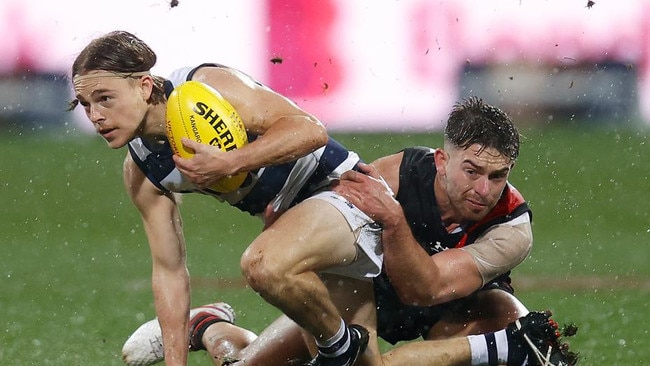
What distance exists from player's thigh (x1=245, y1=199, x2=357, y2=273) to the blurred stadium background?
517cm

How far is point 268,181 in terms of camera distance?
199 inches

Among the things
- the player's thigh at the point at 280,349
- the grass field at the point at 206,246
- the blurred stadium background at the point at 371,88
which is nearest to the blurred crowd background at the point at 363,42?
the blurred stadium background at the point at 371,88

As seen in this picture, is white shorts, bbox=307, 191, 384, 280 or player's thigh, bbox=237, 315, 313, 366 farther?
player's thigh, bbox=237, 315, 313, 366

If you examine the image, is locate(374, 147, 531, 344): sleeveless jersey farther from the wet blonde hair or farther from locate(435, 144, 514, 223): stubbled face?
the wet blonde hair

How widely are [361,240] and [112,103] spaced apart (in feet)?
3.90

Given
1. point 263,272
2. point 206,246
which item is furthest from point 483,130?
point 206,246

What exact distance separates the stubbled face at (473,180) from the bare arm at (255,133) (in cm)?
84

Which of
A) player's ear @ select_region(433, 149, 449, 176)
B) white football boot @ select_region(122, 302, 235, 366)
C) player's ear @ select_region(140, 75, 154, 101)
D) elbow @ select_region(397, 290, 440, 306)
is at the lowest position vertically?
white football boot @ select_region(122, 302, 235, 366)

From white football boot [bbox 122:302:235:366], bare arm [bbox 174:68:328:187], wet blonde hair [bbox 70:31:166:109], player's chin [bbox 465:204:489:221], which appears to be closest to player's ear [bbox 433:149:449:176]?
player's chin [bbox 465:204:489:221]

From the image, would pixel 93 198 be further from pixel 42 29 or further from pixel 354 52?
pixel 354 52

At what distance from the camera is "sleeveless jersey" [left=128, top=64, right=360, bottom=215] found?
4996mm

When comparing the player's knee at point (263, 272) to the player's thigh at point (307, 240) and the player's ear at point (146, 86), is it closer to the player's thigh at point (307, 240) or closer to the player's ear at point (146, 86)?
the player's thigh at point (307, 240)

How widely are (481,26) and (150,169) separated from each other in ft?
27.8

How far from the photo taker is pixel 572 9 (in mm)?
13352
